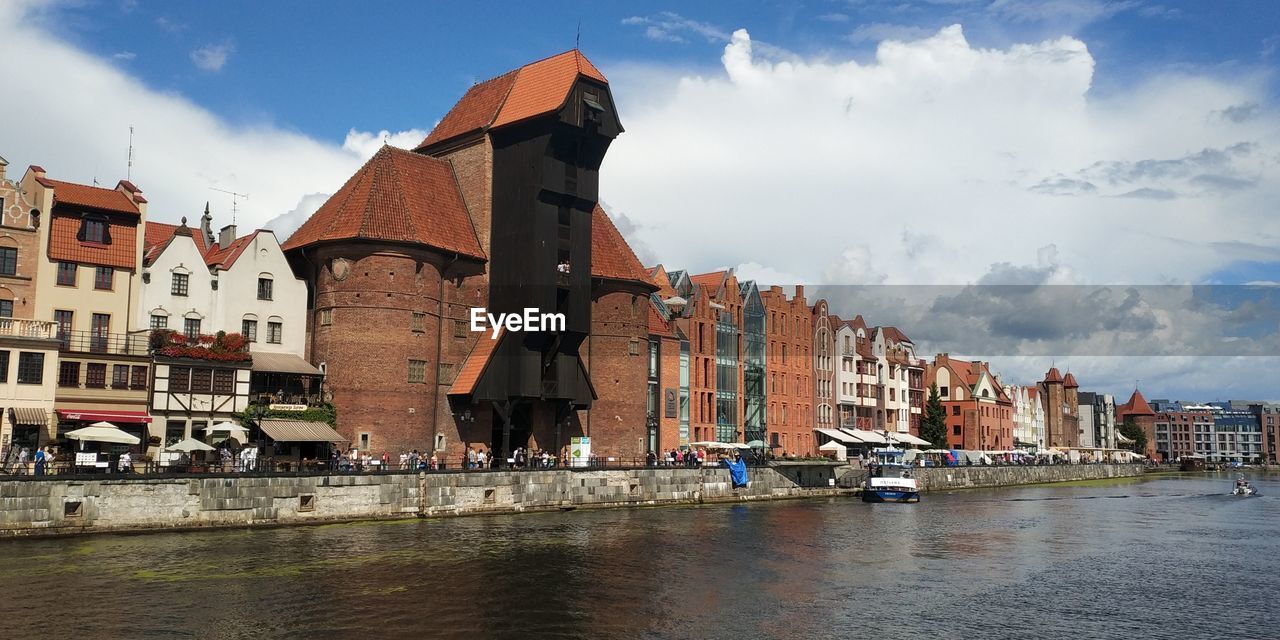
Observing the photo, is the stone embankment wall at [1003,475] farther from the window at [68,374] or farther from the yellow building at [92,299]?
the window at [68,374]

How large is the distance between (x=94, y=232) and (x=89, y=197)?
2054 mm

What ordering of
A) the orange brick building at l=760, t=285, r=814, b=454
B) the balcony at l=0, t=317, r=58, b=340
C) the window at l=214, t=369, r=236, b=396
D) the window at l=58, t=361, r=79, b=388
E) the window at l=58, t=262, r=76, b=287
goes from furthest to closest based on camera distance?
the orange brick building at l=760, t=285, r=814, b=454 → the window at l=214, t=369, r=236, b=396 → the window at l=58, t=262, r=76, b=287 → the window at l=58, t=361, r=79, b=388 → the balcony at l=0, t=317, r=58, b=340

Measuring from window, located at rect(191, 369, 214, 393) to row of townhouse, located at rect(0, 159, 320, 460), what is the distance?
0.05m

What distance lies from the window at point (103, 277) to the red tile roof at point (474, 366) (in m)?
20.8

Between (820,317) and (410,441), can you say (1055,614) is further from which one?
(820,317)

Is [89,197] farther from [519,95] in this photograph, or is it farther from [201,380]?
[519,95]

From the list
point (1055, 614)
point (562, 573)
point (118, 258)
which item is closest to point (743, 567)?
point (562, 573)

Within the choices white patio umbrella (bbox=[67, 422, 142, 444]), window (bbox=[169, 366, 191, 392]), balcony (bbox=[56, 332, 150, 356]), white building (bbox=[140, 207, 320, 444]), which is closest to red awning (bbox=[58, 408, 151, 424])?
white building (bbox=[140, 207, 320, 444])

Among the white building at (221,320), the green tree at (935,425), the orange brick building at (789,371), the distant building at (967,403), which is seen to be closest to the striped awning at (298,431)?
the white building at (221,320)

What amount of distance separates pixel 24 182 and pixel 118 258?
243 inches

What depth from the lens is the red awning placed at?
175 feet

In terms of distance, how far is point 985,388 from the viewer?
157 meters

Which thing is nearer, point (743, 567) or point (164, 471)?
point (743, 567)

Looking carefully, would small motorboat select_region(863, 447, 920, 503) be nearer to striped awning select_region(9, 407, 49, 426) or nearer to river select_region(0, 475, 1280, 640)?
river select_region(0, 475, 1280, 640)
